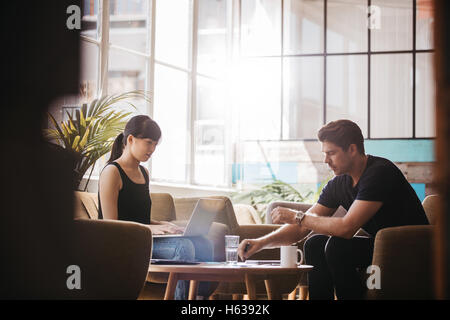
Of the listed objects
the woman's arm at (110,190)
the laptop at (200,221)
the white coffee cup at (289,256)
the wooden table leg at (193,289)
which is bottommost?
the wooden table leg at (193,289)

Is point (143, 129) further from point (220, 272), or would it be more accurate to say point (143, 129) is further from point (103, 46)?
point (103, 46)

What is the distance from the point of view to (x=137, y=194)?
10.2 ft

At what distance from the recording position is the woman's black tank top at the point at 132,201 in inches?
119

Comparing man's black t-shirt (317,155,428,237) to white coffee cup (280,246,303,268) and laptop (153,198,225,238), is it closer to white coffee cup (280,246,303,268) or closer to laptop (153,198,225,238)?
white coffee cup (280,246,303,268)

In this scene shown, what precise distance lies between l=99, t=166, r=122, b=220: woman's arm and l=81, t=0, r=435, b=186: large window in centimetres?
442

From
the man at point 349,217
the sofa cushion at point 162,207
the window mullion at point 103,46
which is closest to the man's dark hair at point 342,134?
the man at point 349,217

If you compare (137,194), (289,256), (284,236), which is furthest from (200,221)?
(137,194)

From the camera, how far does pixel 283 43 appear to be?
374 inches

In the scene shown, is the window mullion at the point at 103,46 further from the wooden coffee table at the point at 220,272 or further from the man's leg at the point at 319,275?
the wooden coffee table at the point at 220,272

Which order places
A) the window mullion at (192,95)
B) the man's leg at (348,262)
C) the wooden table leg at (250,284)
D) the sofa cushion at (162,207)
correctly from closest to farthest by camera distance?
the wooden table leg at (250,284) → the man's leg at (348,262) → the sofa cushion at (162,207) → the window mullion at (192,95)

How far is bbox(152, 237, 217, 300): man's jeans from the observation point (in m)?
2.73

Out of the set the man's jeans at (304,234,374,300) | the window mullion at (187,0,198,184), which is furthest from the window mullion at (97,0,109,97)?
the man's jeans at (304,234,374,300)

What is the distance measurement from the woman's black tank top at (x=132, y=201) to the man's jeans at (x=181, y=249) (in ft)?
1.05

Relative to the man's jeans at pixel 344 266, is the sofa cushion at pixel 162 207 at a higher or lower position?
higher
